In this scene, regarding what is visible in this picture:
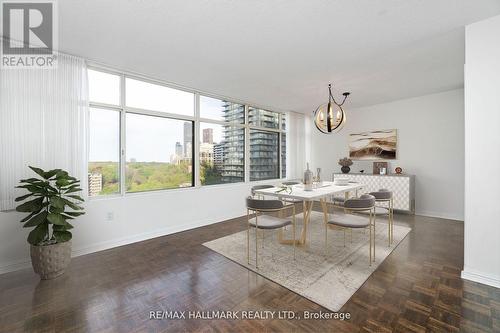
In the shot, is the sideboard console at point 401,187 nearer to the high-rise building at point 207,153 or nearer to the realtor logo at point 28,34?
the high-rise building at point 207,153

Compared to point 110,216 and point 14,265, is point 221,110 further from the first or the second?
point 14,265

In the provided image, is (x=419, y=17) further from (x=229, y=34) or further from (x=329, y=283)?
(x=329, y=283)

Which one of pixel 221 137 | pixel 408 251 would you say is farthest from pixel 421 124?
pixel 221 137

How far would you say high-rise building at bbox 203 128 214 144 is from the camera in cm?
470

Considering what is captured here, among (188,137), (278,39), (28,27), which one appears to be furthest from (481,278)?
(28,27)

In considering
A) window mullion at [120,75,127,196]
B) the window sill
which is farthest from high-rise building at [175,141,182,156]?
window mullion at [120,75,127,196]

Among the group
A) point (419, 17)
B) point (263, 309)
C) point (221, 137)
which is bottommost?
point (263, 309)

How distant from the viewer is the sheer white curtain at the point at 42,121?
259cm

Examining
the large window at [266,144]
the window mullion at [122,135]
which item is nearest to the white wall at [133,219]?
the window mullion at [122,135]

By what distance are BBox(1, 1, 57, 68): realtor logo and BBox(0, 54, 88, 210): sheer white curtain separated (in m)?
0.11

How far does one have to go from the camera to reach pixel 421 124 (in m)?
5.10

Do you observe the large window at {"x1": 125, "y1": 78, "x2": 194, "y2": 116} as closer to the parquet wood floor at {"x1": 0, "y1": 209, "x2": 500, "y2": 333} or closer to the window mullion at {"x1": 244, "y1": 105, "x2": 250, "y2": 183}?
the window mullion at {"x1": 244, "y1": 105, "x2": 250, "y2": 183}

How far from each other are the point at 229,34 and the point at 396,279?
3.22 metres

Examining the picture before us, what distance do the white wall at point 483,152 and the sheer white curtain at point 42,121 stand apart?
4.66 meters
